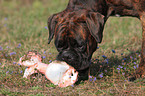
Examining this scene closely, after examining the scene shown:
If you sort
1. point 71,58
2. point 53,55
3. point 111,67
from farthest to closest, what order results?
point 53,55, point 111,67, point 71,58

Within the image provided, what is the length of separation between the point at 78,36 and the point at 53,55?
4.27 ft

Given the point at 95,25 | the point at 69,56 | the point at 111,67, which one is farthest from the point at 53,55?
the point at 95,25

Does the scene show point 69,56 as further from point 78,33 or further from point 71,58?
point 78,33

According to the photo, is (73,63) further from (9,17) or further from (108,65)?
(9,17)

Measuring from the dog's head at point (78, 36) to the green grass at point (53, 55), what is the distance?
0.34 metres

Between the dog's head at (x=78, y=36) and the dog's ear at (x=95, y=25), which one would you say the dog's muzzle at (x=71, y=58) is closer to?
the dog's head at (x=78, y=36)

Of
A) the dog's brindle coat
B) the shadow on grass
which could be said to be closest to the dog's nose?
the dog's brindle coat

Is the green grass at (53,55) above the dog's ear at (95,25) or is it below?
below

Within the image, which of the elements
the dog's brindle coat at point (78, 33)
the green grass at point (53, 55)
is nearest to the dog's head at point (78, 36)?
the dog's brindle coat at point (78, 33)

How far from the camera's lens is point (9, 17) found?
7.14 m

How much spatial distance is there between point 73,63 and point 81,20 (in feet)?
1.76

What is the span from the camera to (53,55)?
14.0ft

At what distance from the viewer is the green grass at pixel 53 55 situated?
301 cm

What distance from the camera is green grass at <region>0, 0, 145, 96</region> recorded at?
3.01 m
